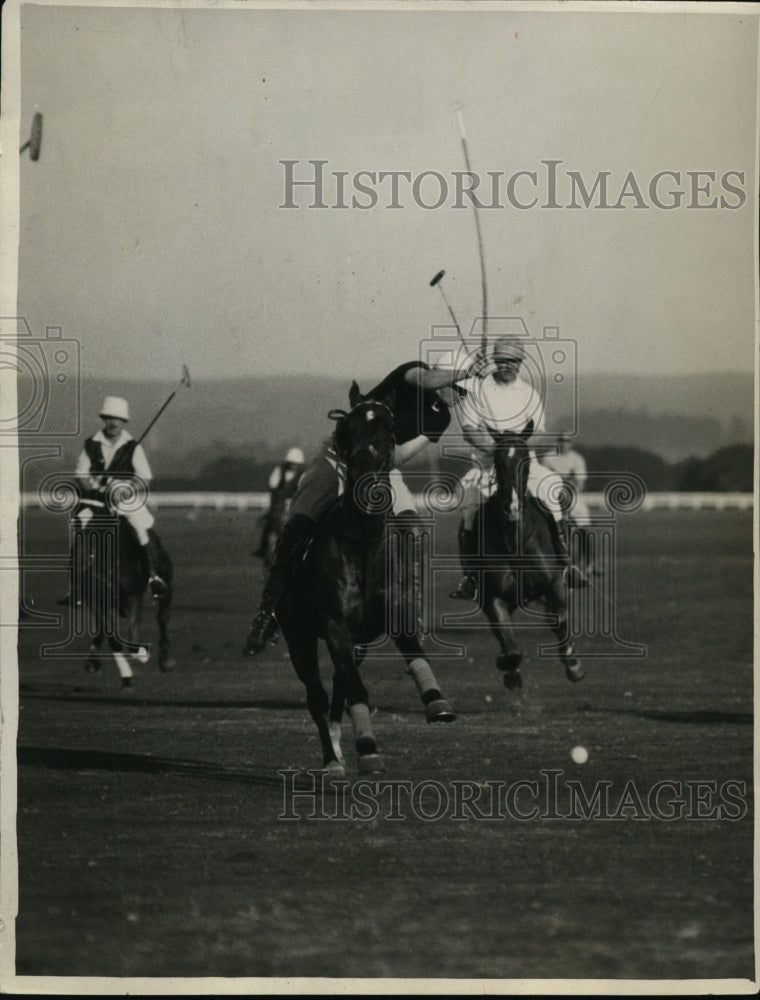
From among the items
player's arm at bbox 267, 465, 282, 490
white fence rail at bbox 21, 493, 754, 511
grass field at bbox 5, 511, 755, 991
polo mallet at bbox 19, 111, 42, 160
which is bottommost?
grass field at bbox 5, 511, 755, 991

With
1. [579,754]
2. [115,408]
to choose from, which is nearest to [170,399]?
[115,408]

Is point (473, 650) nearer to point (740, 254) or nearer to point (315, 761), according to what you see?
point (315, 761)

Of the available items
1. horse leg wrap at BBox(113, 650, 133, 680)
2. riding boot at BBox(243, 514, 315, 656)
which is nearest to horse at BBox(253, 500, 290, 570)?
riding boot at BBox(243, 514, 315, 656)

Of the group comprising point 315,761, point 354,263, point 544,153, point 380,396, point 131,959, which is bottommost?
point 131,959

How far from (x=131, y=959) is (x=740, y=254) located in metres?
3.99

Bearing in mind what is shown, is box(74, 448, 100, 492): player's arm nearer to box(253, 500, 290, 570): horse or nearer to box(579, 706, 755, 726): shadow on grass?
box(253, 500, 290, 570): horse

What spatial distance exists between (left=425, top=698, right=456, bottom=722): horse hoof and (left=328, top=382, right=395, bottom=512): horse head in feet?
3.26

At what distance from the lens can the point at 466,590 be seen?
7148mm

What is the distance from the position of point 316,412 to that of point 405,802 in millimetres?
1732

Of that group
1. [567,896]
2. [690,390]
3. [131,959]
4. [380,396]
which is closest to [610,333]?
[690,390]

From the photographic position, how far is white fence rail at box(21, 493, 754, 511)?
23.1 feet

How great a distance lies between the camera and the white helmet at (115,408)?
23.3ft

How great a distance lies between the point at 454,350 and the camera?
7.10m

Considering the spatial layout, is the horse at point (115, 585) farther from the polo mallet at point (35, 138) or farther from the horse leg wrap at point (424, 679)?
the polo mallet at point (35, 138)
